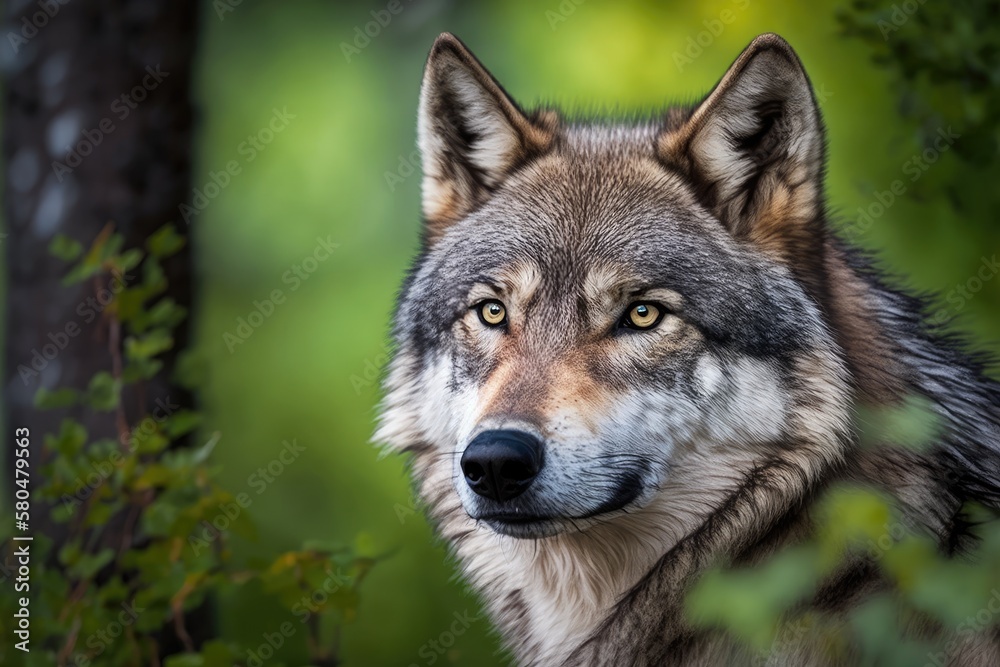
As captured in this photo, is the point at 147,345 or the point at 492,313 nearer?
the point at 492,313

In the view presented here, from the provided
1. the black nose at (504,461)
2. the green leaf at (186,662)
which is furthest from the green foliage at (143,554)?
the black nose at (504,461)

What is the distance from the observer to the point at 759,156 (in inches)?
124

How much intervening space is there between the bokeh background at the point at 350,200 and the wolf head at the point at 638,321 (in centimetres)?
351

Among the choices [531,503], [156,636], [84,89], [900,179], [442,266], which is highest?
[84,89]

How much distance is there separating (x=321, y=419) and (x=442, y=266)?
4.66 meters

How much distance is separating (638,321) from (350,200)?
5.32 meters

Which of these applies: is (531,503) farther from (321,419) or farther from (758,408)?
(321,419)

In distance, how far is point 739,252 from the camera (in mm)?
3131

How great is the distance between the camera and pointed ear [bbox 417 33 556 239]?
3.42m

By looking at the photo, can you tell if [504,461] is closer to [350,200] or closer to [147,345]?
[147,345]

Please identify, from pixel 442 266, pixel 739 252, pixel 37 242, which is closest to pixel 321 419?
pixel 37 242

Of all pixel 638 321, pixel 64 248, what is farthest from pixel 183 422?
pixel 638 321

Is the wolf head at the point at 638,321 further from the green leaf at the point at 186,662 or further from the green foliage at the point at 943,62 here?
the green foliage at the point at 943,62

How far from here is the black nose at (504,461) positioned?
2.65 metres
